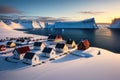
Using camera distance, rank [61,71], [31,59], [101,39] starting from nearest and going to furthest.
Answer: [61,71] < [31,59] < [101,39]

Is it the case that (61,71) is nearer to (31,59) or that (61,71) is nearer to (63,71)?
(63,71)

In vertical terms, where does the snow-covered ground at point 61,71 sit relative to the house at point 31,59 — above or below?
below

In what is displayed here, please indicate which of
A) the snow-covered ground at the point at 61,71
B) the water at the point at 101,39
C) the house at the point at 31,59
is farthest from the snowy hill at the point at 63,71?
the water at the point at 101,39

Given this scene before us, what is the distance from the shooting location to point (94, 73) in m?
27.1

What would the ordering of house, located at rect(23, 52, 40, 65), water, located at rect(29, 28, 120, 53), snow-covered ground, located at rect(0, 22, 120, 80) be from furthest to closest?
1. water, located at rect(29, 28, 120, 53)
2. house, located at rect(23, 52, 40, 65)
3. snow-covered ground, located at rect(0, 22, 120, 80)

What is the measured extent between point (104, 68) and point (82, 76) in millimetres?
6375

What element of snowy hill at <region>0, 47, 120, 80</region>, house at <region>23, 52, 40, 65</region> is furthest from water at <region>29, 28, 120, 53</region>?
house at <region>23, 52, 40, 65</region>

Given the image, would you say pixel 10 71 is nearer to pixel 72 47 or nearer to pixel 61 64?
pixel 61 64

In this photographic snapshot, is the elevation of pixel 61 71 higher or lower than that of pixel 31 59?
lower

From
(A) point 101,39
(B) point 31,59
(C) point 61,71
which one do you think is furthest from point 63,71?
(A) point 101,39

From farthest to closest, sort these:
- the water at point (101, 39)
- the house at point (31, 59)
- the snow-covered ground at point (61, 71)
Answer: the water at point (101, 39) → the house at point (31, 59) → the snow-covered ground at point (61, 71)

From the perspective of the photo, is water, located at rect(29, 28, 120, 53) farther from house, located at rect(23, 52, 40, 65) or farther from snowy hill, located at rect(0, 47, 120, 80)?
house, located at rect(23, 52, 40, 65)

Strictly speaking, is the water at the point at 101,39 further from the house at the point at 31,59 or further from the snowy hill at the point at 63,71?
the house at the point at 31,59

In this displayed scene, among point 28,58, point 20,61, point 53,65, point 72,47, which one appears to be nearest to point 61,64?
point 53,65
